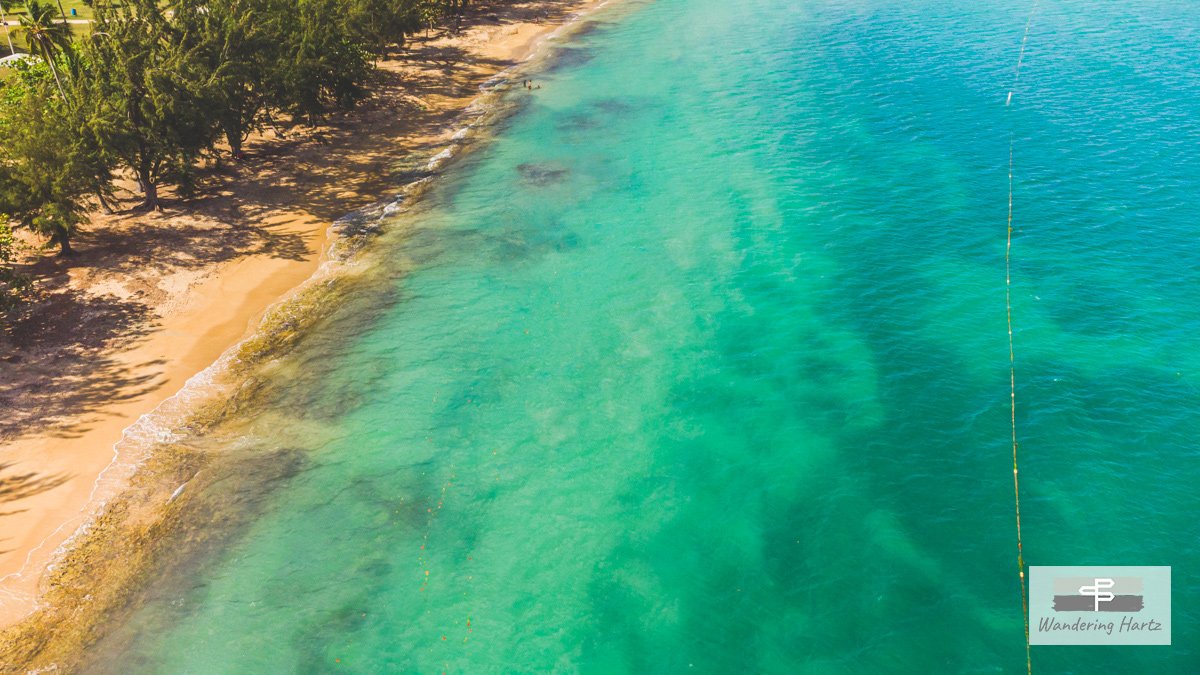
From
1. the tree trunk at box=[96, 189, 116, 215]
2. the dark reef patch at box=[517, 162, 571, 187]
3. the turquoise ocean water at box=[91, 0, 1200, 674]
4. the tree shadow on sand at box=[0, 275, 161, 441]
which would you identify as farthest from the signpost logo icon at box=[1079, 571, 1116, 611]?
the tree trunk at box=[96, 189, 116, 215]

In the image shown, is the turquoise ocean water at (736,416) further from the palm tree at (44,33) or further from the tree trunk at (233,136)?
the palm tree at (44,33)

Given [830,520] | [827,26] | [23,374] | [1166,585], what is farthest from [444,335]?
[827,26]

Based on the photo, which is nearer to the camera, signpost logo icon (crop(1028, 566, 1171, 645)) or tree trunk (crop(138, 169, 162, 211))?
signpost logo icon (crop(1028, 566, 1171, 645))

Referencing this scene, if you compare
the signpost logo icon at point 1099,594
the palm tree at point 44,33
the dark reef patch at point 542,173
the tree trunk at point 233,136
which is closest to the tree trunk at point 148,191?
the palm tree at point 44,33

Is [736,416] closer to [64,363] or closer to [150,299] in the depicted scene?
[150,299]

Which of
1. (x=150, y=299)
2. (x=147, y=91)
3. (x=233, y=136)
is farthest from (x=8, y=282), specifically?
(x=233, y=136)

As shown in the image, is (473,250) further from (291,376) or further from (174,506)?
(174,506)

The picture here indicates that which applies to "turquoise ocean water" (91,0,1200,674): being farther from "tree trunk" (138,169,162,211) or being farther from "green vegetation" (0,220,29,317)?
"tree trunk" (138,169,162,211)
